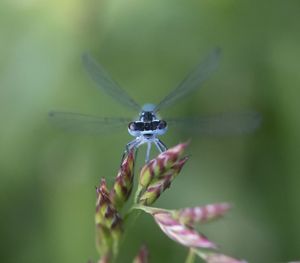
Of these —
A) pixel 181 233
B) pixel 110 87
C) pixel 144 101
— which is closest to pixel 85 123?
pixel 110 87

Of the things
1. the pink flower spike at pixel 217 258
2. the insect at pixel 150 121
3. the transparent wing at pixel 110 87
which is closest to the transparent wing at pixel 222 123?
the insect at pixel 150 121

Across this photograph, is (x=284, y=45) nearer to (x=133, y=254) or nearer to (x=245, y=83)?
(x=245, y=83)

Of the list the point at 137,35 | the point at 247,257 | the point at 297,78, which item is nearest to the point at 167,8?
the point at 137,35

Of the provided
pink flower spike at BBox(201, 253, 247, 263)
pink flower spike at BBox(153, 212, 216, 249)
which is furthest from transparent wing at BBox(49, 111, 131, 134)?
pink flower spike at BBox(201, 253, 247, 263)

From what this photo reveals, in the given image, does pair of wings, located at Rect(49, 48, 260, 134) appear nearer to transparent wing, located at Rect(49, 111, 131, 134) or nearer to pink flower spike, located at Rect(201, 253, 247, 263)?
transparent wing, located at Rect(49, 111, 131, 134)

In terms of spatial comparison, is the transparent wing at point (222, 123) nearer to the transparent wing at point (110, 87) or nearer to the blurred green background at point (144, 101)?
the transparent wing at point (110, 87)

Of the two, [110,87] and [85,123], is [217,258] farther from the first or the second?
[110,87]
